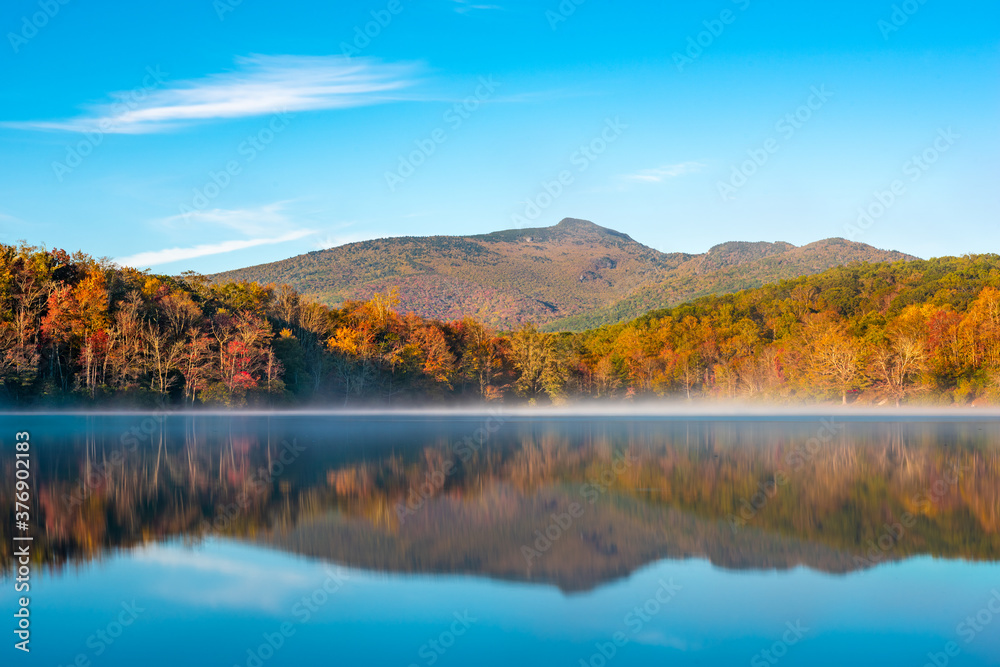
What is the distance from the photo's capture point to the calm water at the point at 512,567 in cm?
693

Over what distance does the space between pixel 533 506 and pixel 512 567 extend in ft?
12.9

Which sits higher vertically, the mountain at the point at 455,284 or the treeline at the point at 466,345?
the mountain at the point at 455,284

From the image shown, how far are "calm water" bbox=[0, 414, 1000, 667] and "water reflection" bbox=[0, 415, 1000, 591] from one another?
0.22 feet

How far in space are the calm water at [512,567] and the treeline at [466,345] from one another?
4227 cm

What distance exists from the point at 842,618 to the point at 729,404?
92.2 m

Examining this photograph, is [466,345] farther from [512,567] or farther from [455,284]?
[512,567]

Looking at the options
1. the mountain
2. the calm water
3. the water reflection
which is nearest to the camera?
the calm water

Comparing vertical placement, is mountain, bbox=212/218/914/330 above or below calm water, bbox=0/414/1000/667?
above

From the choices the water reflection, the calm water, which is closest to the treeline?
the water reflection

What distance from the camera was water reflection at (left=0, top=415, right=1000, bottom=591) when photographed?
392 inches

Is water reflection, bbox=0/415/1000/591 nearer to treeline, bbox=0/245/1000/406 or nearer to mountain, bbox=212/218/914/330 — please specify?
treeline, bbox=0/245/1000/406

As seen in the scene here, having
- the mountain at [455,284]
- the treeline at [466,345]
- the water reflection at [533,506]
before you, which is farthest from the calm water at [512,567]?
the mountain at [455,284]

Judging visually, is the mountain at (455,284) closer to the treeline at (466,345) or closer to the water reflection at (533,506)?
the treeline at (466,345)

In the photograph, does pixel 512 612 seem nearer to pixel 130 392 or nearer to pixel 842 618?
pixel 842 618
